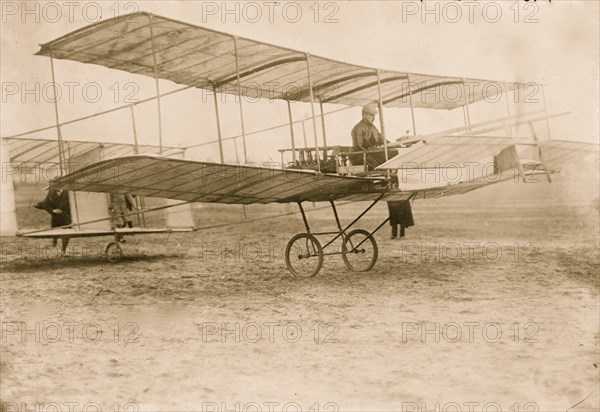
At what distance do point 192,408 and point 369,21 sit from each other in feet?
12.6

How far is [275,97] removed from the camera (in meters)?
7.58

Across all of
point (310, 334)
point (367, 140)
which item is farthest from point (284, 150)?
point (310, 334)

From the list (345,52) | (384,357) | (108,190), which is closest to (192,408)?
(384,357)

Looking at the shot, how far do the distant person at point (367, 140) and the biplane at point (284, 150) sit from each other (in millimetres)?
89

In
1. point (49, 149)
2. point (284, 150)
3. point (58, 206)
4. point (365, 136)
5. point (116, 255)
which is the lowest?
point (116, 255)

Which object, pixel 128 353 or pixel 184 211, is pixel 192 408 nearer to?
pixel 128 353

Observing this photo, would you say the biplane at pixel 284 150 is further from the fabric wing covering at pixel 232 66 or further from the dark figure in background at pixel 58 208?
the dark figure in background at pixel 58 208

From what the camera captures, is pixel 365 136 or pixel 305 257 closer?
pixel 305 257

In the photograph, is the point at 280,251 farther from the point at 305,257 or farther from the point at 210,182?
the point at 210,182

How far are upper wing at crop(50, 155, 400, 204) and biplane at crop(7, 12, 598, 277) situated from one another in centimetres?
1

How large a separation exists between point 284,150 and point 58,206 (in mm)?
4782

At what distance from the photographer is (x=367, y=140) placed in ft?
23.3

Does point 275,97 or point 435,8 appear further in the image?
point 275,97

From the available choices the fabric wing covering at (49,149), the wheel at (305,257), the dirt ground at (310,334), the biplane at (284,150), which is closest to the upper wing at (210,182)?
the biplane at (284,150)
